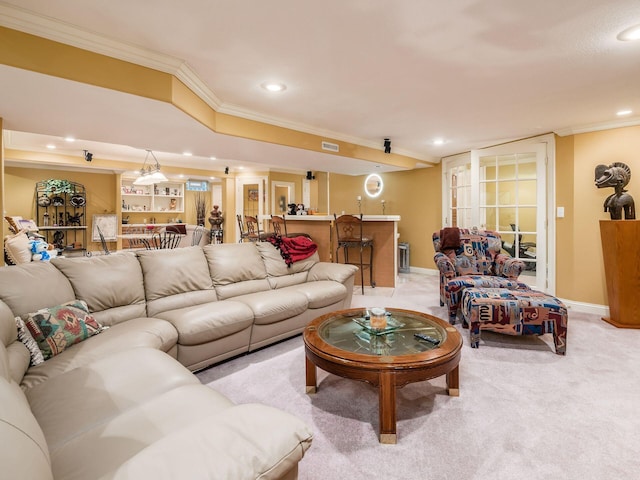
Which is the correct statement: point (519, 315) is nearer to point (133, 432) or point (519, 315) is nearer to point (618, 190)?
point (618, 190)

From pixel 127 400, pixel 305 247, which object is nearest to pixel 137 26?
pixel 127 400

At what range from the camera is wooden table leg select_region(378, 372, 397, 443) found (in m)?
1.68

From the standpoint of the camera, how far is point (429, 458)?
1566mm

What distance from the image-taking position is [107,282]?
7.72 ft

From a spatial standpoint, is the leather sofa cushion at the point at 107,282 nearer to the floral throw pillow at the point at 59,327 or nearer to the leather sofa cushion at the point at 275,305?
the floral throw pillow at the point at 59,327

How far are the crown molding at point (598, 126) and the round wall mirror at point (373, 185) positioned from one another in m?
3.49

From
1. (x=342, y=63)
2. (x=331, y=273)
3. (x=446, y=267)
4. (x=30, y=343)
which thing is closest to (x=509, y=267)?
(x=446, y=267)

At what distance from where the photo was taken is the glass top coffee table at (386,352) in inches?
66.7

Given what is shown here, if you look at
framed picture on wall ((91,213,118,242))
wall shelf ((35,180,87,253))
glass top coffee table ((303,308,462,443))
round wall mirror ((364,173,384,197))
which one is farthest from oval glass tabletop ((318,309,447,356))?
wall shelf ((35,180,87,253))

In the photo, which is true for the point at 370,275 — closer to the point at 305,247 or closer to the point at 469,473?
the point at 305,247

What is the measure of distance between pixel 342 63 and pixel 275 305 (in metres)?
2.01

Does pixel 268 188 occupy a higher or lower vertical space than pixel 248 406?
higher

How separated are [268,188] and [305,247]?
4.55 metres

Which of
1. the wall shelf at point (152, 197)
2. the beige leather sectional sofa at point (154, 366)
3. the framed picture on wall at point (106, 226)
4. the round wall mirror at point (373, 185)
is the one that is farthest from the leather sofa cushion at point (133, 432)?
the wall shelf at point (152, 197)
